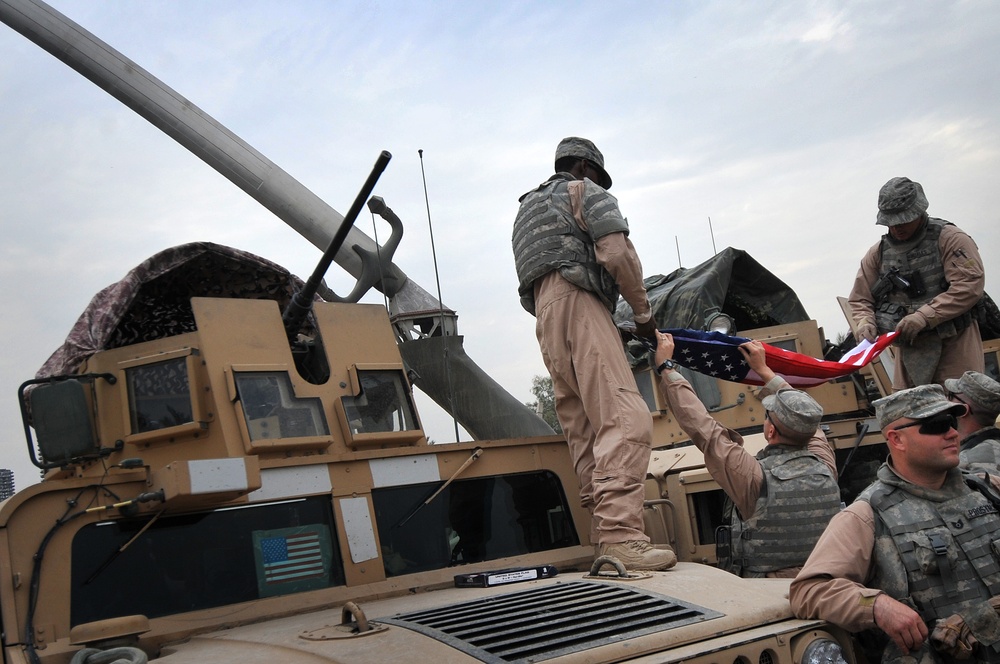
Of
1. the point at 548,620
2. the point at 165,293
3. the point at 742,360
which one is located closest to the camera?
the point at 548,620

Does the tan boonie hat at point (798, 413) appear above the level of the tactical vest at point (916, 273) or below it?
below

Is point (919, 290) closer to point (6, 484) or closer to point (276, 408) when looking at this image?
point (276, 408)

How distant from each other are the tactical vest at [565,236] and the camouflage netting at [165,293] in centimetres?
135

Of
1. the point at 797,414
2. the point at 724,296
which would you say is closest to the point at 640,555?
the point at 797,414

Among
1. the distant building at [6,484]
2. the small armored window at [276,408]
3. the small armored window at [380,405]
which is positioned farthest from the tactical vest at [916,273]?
the distant building at [6,484]

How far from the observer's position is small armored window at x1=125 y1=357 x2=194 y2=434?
4223mm

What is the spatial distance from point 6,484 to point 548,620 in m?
3.08

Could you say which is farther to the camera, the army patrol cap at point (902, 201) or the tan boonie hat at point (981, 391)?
the army patrol cap at point (902, 201)

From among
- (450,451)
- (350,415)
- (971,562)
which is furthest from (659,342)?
(971,562)

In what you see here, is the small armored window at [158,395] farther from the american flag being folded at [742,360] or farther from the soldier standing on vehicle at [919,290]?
the soldier standing on vehicle at [919,290]

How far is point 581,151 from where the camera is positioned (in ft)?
15.4

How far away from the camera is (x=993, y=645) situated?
119 inches

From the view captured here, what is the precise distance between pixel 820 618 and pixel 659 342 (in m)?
1.69

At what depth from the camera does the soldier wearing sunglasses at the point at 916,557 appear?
3014mm
